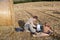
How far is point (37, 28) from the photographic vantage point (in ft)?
6.63

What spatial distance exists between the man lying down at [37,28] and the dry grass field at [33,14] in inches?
2.0

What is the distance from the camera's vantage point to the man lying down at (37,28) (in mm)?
2008

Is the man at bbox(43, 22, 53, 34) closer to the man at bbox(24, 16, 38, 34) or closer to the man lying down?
the man lying down

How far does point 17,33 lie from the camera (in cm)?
204

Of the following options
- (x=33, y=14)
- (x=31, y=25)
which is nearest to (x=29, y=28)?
(x=31, y=25)

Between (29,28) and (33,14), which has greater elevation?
(33,14)

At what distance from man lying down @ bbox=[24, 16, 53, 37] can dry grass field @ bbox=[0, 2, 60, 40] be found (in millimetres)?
52

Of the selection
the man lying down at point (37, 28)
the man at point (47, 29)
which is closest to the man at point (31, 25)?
the man lying down at point (37, 28)

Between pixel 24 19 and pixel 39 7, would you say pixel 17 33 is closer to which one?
pixel 24 19

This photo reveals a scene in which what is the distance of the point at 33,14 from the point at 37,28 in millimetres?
194

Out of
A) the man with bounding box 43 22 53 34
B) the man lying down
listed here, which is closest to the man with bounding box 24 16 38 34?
the man lying down

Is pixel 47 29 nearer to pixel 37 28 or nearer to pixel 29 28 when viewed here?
pixel 37 28

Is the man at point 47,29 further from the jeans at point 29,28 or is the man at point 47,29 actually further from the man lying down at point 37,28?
the jeans at point 29,28

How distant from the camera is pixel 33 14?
82.1 inches
